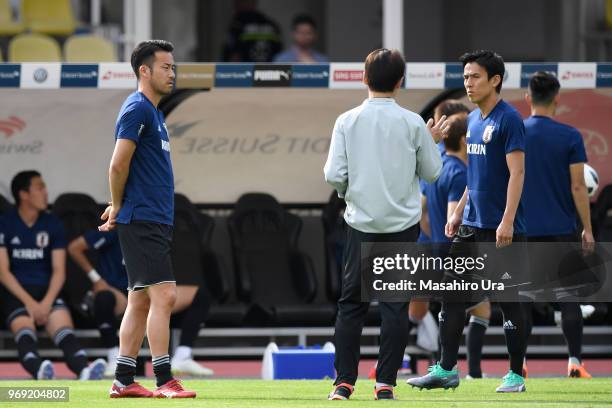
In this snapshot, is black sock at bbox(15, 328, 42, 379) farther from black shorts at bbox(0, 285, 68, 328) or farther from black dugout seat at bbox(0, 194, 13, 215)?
black dugout seat at bbox(0, 194, 13, 215)

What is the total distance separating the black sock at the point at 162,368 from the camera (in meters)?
7.78

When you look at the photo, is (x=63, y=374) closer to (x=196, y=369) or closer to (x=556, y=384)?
(x=196, y=369)

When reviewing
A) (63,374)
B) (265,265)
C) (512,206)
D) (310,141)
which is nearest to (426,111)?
(310,141)

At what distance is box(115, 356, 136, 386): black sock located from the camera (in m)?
7.81

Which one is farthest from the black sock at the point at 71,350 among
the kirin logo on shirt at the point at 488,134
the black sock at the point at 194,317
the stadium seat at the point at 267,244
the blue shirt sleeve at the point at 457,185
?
the kirin logo on shirt at the point at 488,134

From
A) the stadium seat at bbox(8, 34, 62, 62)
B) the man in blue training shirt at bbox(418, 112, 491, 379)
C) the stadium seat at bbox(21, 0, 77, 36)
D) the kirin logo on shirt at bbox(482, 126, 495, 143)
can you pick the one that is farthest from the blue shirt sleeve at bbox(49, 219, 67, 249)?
the kirin logo on shirt at bbox(482, 126, 495, 143)

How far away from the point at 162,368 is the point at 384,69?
1917 mm

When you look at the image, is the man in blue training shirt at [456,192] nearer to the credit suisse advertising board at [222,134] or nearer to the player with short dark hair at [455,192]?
the player with short dark hair at [455,192]

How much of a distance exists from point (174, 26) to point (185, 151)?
427 cm

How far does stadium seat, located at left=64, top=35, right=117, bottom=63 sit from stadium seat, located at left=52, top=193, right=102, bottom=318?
7.72 feet

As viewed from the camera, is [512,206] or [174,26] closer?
[512,206]

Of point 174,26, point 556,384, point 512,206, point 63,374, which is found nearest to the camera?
point 512,206

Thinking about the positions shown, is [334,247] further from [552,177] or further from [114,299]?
[552,177]

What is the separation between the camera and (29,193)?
483 inches
